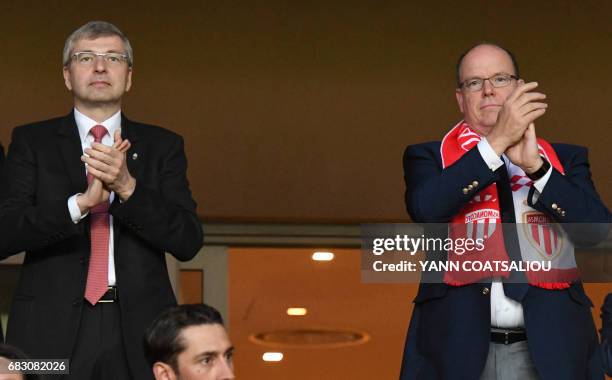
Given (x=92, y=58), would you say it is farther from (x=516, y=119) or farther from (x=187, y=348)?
(x=516, y=119)

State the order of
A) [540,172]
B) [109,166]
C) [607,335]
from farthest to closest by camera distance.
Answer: [607,335]
[540,172]
[109,166]

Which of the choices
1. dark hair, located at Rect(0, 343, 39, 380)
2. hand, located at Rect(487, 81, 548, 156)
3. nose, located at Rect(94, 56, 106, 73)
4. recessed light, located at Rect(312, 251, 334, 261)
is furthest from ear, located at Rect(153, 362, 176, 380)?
recessed light, located at Rect(312, 251, 334, 261)

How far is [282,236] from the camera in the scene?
6699mm

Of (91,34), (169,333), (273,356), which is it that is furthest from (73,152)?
(273,356)

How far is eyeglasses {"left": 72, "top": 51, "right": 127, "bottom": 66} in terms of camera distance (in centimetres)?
463

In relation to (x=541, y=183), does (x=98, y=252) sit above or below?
below

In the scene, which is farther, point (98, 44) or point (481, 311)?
point (98, 44)

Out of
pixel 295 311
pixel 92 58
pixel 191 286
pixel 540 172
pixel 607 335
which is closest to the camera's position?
pixel 540 172

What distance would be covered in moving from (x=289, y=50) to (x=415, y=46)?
54cm

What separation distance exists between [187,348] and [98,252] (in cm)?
57

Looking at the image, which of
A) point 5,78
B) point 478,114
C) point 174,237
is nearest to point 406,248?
point 478,114

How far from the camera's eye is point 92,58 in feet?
15.2

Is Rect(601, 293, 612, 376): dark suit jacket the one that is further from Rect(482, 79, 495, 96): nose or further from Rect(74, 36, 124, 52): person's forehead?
Rect(74, 36, 124, 52): person's forehead

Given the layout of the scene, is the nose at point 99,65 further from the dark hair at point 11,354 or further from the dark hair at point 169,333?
the dark hair at point 11,354
